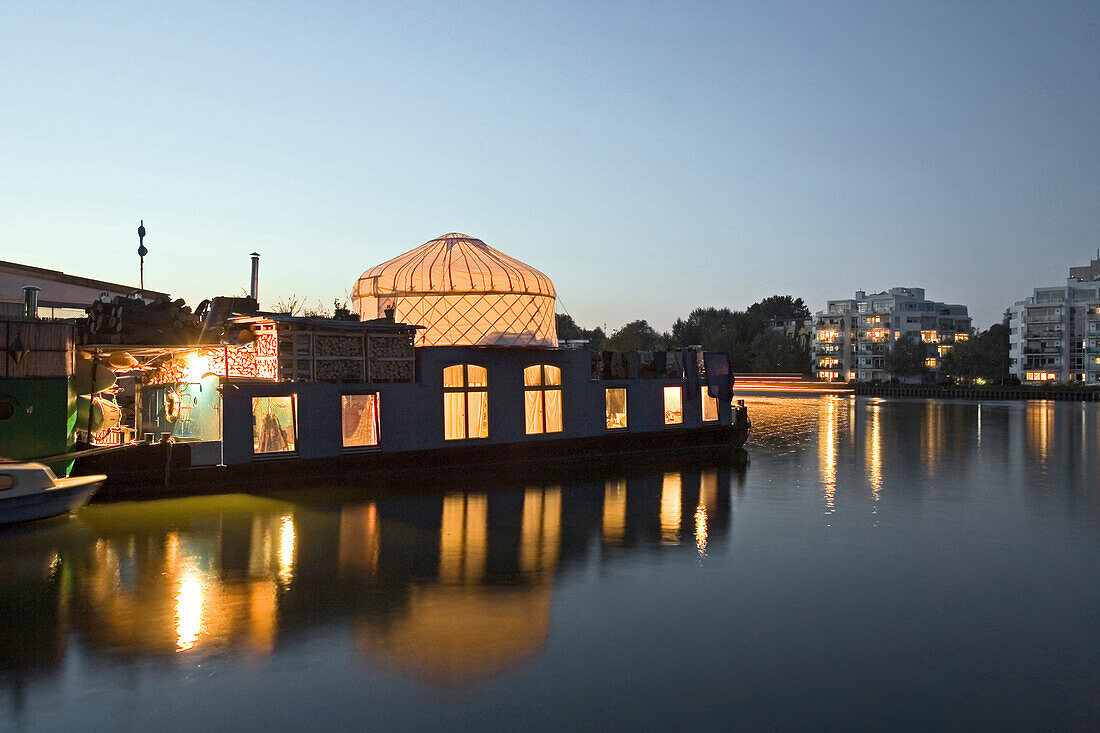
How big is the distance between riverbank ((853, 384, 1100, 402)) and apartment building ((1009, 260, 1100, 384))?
15932mm

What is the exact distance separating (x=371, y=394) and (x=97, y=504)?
8.47 metres

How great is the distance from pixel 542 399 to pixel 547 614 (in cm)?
1900

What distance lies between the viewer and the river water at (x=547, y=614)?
9.01 meters

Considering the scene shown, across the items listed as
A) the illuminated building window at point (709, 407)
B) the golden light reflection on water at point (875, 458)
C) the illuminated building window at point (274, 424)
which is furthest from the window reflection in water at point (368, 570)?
the illuminated building window at point (709, 407)

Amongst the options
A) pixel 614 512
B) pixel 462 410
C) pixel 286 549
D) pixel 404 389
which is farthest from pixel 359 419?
pixel 286 549

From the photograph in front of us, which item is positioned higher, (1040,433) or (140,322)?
(140,322)

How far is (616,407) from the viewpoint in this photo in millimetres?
33719

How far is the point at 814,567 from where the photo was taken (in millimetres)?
15320

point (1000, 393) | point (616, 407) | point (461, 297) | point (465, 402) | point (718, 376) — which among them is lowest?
point (1000, 393)

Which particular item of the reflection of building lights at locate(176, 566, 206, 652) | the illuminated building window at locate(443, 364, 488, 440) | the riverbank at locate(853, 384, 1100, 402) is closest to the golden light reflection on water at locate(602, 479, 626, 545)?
the illuminated building window at locate(443, 364, 488, 440)

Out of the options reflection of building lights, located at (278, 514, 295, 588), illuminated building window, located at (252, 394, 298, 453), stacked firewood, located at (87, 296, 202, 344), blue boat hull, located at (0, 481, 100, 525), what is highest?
stacked firewood, located at (87, 296, 202, 344)

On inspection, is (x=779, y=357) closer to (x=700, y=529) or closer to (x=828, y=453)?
(x=828, y=453)

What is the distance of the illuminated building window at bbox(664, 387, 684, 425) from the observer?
35500 mm

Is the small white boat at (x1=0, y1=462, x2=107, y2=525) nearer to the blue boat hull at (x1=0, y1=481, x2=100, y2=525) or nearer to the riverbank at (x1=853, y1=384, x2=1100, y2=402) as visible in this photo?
the blue boat hull at (x1=0, y1=481, x2=100, y2=525)
